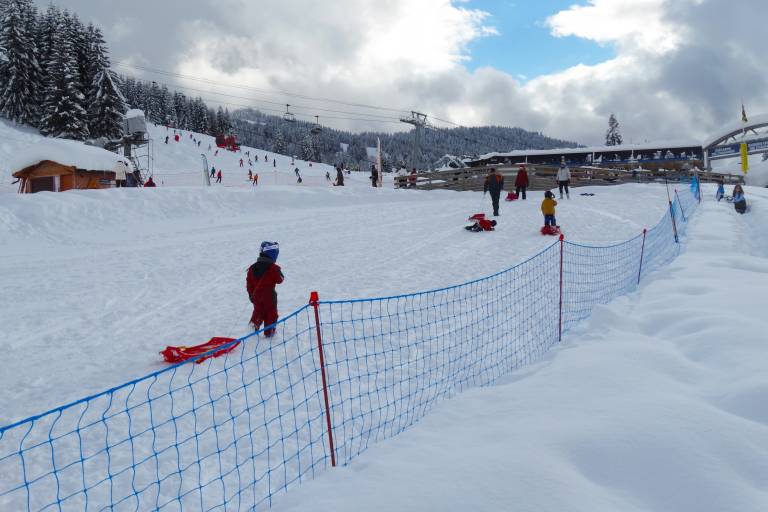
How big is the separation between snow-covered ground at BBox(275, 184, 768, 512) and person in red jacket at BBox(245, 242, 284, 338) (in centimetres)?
305

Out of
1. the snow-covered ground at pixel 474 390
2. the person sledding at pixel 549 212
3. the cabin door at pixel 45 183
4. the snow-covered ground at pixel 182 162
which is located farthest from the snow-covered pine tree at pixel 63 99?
the person sledding at pixel 549 212

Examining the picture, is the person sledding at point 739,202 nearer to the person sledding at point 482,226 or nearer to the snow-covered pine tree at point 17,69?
the person sledding at point 482,226

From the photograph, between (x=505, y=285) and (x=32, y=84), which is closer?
(x=505, y=285)

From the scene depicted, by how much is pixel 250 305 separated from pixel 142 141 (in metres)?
36.1

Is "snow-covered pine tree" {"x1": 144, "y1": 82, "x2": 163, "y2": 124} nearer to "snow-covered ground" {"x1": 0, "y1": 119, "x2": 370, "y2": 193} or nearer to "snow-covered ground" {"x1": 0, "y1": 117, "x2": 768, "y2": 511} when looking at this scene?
"snow-covered ground" {"x1": 0, "y1": 119, "x2": 370, "y2": 193}

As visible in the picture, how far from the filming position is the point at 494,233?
47.6 feet

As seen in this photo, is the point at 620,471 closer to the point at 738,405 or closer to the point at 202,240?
the point at 738,405

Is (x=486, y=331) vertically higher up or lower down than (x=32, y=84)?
lower down

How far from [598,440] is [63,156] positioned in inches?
1222

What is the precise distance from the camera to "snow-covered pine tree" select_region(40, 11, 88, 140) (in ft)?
145

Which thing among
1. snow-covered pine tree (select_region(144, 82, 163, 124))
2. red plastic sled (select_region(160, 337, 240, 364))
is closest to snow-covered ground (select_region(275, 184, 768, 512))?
red plastic sled (select_region(160, 337, 240, 364))

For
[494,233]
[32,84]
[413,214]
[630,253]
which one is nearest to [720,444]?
[630,253]

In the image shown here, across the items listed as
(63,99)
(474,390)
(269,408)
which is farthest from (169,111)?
(474,390)

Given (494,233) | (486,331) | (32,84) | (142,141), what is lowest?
(486,331)
